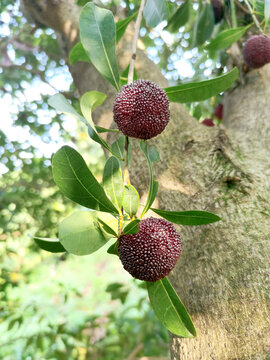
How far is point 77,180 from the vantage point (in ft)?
2.03

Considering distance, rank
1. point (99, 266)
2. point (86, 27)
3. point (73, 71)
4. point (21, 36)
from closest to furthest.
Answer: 1. point (86, 27)
2. point (73, 71)
3. point (21, 36)
4. point (99, 266)

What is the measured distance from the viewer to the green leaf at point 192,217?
2.11ft

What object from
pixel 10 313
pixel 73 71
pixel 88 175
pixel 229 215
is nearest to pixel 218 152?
pixel 229 215

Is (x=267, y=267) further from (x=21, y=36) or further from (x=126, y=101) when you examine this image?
(x=21, y=36)

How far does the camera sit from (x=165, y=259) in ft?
2.11

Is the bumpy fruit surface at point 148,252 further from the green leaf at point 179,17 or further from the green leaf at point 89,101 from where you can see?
the green leaf at point 179,17

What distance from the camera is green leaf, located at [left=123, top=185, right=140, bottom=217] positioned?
0.66 m

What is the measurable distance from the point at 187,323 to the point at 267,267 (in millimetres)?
196

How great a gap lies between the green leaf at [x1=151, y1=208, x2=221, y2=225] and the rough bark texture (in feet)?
0.43

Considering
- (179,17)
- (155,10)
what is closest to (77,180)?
(155,10)

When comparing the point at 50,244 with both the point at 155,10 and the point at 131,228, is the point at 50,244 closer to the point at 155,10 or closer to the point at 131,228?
the point at 131,228

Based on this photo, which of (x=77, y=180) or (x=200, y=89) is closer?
(x=77, y=180)

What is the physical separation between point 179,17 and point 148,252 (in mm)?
1383

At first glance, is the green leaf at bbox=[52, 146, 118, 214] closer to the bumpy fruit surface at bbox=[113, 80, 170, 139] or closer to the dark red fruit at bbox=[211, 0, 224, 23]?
the bumpy fruit surface at bbox=[113, 80, 170, 139]
